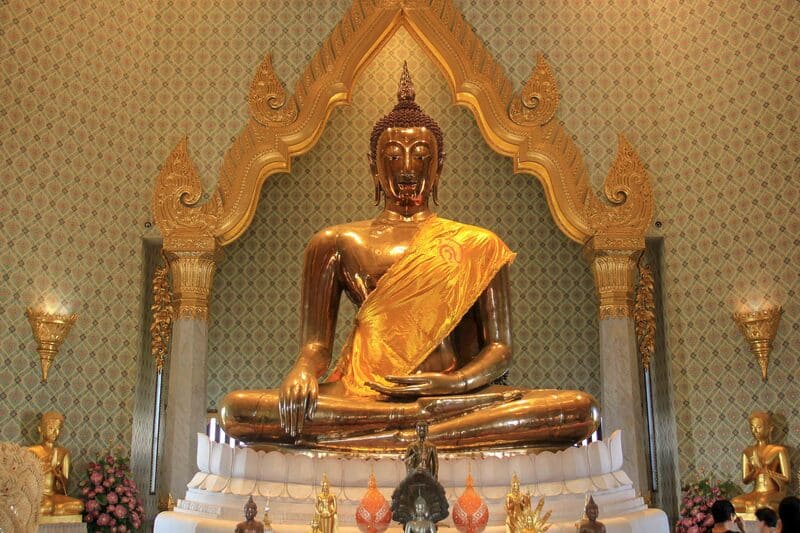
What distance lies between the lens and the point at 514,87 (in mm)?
7340

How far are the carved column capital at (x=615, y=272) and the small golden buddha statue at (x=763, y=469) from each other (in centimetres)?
117

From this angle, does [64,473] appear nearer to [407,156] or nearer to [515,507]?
[407,156]

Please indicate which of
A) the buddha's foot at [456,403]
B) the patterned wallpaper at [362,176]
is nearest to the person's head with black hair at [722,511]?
the buddha's foot at [456,403]

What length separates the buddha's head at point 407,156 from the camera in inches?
194

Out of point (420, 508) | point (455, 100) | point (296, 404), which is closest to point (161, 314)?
point (455, 100)

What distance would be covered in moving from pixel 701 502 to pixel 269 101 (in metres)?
→ 4.30

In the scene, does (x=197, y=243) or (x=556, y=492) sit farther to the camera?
(x=197, y=243)

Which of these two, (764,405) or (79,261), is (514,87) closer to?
(764,405)

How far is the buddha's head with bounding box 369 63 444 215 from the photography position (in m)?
4.93

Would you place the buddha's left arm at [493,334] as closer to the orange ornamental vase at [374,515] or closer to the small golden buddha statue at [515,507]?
the small golden buddha statue at [515,507]

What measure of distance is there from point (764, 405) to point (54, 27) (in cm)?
592

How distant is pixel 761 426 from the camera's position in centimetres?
626

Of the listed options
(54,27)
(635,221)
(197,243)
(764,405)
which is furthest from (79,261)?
(764,405)

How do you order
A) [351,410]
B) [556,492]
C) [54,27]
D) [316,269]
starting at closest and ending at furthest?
[556,492], [351,410], [316,269], [54,27]
